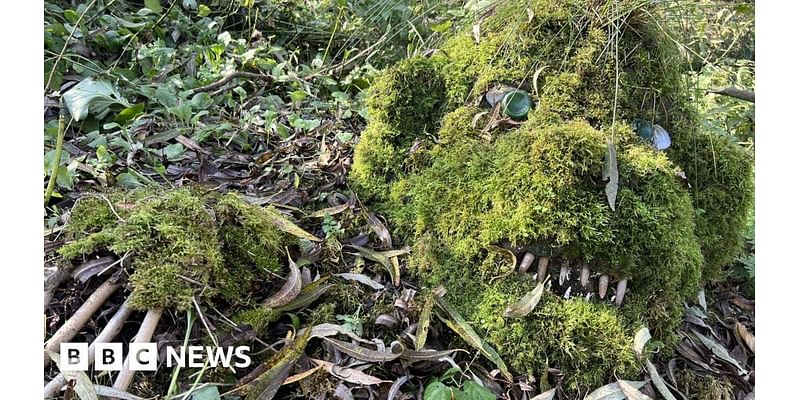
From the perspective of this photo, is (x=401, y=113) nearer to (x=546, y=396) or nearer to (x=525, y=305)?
(x=525, y=305)

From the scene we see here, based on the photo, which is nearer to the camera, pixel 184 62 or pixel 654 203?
pixel 654 203

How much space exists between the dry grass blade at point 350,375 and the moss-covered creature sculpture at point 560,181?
25 centimetres

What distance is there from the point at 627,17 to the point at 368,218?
0.75m

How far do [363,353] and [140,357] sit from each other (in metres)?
0.39

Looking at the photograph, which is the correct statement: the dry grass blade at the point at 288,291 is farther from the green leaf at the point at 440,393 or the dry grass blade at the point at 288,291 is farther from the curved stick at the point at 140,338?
the green leaf at the point at 440,393

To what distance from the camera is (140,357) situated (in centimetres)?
105

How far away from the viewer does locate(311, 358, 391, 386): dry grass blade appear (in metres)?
1.11

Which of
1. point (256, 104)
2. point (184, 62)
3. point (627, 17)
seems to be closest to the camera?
point (627, 17)

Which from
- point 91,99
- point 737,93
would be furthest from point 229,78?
point 737,93

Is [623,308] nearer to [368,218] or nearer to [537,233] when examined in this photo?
[537,233]

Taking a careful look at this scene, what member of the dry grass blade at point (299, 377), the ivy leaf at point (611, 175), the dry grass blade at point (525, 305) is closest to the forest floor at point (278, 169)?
the dry grass blade at point (299, 377)

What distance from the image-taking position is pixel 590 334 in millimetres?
1158

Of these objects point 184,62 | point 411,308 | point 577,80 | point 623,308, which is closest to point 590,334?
point 623,308

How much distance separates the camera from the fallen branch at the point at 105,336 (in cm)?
101
